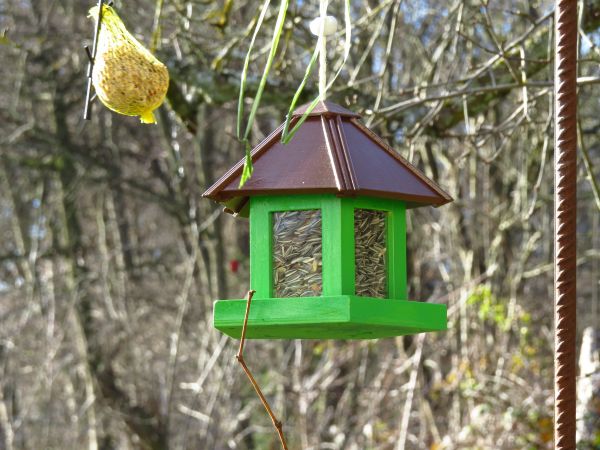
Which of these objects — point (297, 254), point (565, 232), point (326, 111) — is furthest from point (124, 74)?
point (565, 232)

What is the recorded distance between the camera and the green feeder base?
2.95 metres

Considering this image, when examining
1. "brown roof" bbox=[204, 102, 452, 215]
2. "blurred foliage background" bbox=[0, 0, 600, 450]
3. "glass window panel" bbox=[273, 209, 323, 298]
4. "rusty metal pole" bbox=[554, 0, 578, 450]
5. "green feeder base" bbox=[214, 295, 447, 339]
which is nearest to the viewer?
"rusty metal pole" bbox=[554, 0, 578, 450]

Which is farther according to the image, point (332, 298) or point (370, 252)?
point (370, 252)

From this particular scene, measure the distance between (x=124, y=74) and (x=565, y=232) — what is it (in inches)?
49.1

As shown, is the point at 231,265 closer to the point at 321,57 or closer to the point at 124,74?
the point at 124,74

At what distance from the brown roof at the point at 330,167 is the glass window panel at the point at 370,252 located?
0.15 metres

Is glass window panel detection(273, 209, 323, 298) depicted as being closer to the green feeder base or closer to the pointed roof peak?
the green feeder base

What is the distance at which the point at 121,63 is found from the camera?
10.1 ft

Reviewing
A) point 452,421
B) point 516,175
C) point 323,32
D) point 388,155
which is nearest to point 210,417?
point 452,421

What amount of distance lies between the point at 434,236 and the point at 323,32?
6698mm

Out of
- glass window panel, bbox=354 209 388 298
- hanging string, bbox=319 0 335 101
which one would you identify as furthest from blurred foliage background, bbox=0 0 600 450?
hanging string, bbox=319 0 335 101

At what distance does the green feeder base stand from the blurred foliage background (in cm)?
277

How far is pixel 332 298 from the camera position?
2.96 m

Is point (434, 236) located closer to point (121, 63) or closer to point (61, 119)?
point (61, 119)
